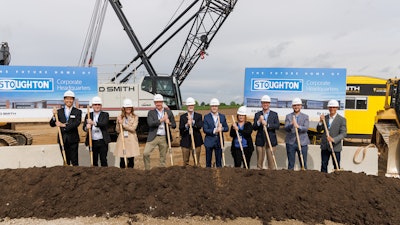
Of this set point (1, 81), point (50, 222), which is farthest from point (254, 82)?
point (1, 81)

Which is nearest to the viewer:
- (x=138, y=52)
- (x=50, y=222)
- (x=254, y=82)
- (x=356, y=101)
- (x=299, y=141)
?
(x=50, y=222)

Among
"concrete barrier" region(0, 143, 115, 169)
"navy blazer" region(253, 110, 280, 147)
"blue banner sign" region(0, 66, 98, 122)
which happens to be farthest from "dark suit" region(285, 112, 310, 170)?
"blue banner sign" region(0, 66, 98, 122)

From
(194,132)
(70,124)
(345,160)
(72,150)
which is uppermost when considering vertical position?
(70,124)

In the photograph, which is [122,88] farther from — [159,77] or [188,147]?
[188,147]

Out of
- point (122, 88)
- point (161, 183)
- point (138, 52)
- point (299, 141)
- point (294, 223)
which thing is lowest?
point (294, 223)

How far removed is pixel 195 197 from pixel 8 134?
30.3 feet

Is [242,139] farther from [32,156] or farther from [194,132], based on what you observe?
[32,156]

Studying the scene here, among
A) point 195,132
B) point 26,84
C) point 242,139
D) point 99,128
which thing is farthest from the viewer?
point 26,84

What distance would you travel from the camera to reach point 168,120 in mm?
6898

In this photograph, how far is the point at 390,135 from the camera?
8.74m

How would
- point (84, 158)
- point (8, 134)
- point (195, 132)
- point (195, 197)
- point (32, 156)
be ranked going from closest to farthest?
point (195, 197) < point (195, 132) < point (32, 156) < point (84, 158) < point (8, 134)

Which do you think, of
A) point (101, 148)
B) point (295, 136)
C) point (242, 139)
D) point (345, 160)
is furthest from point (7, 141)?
point (345, 160)

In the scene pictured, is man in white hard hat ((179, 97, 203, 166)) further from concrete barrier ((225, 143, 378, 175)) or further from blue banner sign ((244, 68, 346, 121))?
blue banner sign ((244, 68, 346, 121))

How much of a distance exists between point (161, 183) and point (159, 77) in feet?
30.5
